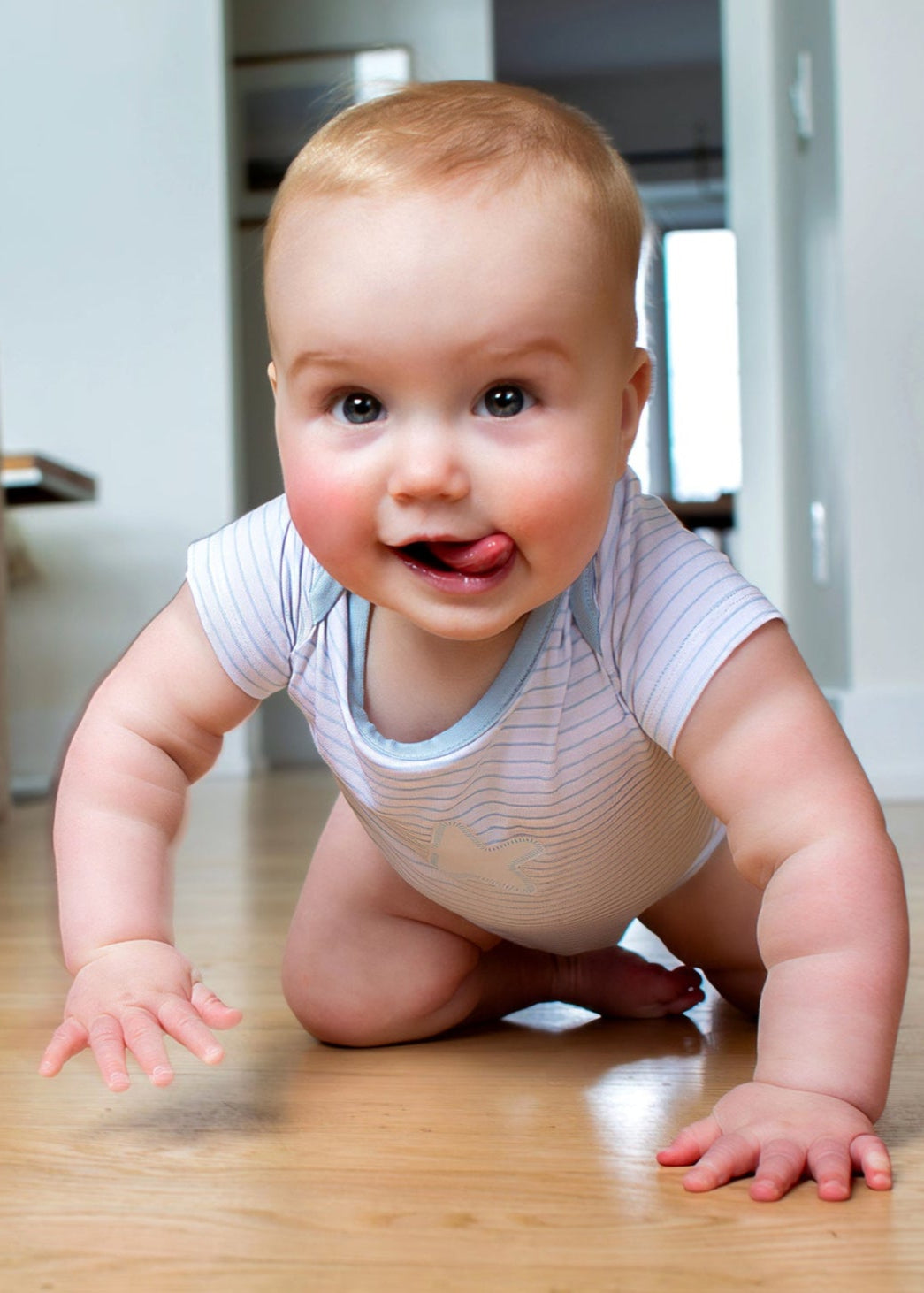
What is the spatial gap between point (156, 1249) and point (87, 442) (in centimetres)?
316

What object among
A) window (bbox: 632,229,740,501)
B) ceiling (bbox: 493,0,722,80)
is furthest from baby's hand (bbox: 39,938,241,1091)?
window (bbox: 632,229,740,501)

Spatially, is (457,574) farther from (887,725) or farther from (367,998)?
(887,725)

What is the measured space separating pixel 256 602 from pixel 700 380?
7448mm

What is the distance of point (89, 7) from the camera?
346 cm

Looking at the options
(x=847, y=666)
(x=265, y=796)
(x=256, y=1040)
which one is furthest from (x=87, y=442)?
(x=256, y=1040)

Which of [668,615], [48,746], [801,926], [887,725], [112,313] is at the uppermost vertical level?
[112,313]

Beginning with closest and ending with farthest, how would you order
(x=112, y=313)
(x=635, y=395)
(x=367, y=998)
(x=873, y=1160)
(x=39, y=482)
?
(x=873, y=1160), (x=635, y=395), (x=367, y=998), (x=39, y=482), (x=112, y=313)

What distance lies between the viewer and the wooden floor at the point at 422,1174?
452 mm

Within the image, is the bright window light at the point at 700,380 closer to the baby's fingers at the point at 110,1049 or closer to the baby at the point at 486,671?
the baby at the point at 486,671

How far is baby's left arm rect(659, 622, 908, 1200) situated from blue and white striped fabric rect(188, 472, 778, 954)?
0.02 meters

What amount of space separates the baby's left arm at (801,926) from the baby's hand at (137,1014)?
0.20m

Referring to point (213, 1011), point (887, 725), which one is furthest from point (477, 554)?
point (887, 725)

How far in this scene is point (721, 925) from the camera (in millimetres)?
811

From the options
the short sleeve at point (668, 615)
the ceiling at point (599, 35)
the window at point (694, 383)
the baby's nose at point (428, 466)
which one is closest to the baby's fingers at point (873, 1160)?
the short sleeve at point (668, 615)
